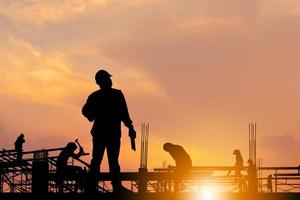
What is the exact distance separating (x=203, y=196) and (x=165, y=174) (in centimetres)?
72

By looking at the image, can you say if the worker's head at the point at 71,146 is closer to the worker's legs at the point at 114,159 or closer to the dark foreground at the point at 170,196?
the worker's legs at the point at 114,159

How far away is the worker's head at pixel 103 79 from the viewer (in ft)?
38.6

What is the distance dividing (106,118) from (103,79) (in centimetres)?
68

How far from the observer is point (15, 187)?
107ft

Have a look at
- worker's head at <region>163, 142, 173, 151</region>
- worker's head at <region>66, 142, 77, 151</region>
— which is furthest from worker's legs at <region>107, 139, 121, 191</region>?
worker's head at <region>66, 142, 77, 151</region>

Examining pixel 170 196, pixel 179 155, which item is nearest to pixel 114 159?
pixel 170 196

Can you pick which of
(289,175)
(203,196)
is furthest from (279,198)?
(289,175)

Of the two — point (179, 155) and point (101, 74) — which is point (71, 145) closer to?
point (179, 155)

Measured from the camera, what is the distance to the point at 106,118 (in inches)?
466

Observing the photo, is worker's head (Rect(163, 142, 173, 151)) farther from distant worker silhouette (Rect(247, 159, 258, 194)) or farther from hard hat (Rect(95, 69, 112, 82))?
hard hat (Rect(95, 69, 112, 82))

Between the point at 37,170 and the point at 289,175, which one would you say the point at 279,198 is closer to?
the point at 37,170

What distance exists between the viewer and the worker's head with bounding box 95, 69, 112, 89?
11.8 meters

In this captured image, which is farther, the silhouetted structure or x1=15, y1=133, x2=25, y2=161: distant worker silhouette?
x1=15, y1=133, x2=25, y2=161: distant worker silhouette

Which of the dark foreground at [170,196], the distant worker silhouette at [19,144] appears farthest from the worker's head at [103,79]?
the distant worker silhouette at [19,144]
